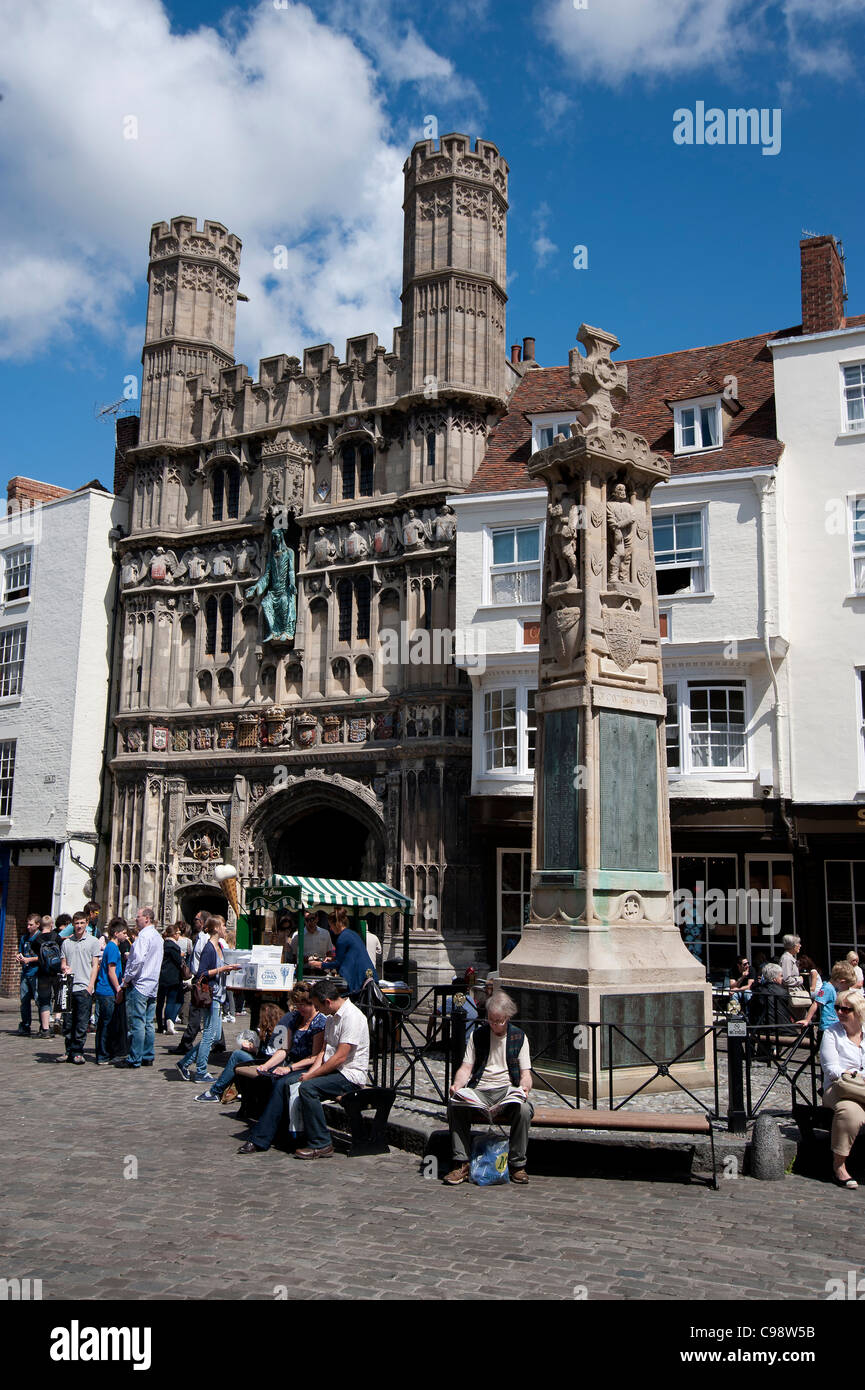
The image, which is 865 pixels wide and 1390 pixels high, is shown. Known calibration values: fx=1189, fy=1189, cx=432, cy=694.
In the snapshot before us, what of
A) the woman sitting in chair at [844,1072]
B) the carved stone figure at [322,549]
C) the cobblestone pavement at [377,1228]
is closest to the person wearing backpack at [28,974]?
the cobblestone pavement at [377,1228]

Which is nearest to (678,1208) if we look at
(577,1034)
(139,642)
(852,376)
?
(577,1034)

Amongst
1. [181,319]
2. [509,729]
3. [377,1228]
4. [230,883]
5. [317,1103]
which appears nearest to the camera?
[377,1228]

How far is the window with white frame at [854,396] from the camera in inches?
859

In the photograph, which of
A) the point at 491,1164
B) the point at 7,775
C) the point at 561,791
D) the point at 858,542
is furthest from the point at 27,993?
the point at 858,542

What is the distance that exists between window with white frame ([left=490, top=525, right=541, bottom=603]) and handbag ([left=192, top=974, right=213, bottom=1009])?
12.1 meters

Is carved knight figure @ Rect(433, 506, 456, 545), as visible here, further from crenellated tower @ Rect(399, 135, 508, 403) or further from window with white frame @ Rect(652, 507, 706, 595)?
window with white frame @ Rect(652, 507, 706, 595)

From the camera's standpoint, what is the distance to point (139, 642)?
30375 millimetres

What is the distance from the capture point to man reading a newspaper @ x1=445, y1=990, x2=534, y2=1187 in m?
8.64

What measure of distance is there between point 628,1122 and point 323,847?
21.0 metres

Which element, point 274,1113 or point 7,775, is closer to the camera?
point 274,1113

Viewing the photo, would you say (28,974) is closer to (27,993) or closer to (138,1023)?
(27,993)

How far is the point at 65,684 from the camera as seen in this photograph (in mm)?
31141

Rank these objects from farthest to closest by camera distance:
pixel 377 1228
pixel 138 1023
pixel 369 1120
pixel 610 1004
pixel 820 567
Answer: pixel 820 567, pixel 138 1023, pixel 610 1004, pixel 369 1120, pixel 377 1228

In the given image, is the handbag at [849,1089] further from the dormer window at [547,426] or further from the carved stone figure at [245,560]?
the carved stone figure at [245,560]
